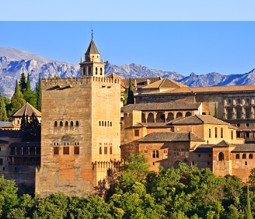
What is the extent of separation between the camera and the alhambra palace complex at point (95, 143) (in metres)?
71.2

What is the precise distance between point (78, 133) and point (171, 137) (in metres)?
7.22

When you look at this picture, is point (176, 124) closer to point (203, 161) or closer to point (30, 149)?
point (203, 161)

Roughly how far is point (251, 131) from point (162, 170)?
54.4ft

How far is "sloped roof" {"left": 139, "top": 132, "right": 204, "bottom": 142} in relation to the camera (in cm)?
7281

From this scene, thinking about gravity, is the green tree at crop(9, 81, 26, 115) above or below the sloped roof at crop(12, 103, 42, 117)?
above

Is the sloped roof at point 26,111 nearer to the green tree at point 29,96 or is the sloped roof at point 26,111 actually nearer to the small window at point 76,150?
the green tree at point 29,96

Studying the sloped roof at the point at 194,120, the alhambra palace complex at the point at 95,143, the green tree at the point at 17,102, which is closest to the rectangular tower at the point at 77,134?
the alhambra palace complex at the point at 95,143

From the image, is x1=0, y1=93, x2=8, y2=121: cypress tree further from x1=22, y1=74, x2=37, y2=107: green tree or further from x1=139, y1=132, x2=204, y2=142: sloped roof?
x1=139, y1=132, x2=204, y2=142: sloped roof

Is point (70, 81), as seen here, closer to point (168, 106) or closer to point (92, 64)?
point (92, 64)

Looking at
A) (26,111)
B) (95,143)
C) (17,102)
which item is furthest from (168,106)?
(17,102)

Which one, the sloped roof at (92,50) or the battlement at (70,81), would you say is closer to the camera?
the battlement at (70,81)

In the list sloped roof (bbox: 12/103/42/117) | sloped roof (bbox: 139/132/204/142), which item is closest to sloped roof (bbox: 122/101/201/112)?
sloped roof (bbox: 139/132/204/142)

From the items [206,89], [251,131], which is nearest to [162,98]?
[206,89]

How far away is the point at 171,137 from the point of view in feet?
241
